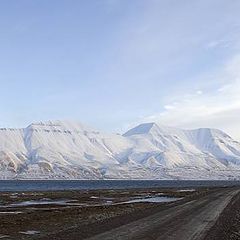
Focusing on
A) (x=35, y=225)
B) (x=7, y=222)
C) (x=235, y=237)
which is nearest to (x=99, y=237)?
(x=235, y=237)

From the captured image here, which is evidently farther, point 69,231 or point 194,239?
point 69,231

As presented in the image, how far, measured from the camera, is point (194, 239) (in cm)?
2978

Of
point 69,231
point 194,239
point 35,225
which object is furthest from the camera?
point 35,225

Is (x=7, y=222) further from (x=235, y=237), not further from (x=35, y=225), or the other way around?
(x=235, y=237)

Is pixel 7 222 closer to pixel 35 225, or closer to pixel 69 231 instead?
pixel 35 225

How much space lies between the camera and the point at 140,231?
33719mm

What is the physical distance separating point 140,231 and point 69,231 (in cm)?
480

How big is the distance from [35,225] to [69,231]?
6969 mm

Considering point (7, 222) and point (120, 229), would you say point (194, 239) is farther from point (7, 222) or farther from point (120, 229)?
point (7, 222)

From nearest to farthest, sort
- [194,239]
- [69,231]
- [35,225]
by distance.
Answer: [194,239]
[69,231]
[35,225]

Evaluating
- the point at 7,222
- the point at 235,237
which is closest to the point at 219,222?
the point at 235,237

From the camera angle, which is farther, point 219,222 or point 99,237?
point 219,222

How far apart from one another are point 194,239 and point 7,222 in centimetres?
1862

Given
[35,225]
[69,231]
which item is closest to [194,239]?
[69,231]
